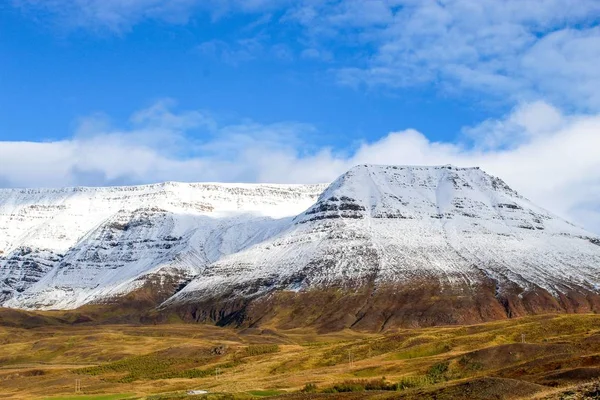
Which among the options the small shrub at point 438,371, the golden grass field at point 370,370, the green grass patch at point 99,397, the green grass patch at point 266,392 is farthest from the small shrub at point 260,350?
the green grass patch at point 266,392

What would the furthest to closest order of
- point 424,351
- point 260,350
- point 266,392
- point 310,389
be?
point 260,350, point 424,351, point 266,392, point 310,389

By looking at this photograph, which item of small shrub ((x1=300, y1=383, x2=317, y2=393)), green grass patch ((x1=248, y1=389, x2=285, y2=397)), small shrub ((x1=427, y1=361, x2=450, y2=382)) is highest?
small shrub ((x1=427, y1=361, x2=450, y2=382))

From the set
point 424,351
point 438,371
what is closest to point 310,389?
point 438,371

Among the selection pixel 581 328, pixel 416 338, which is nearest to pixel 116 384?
pixel 416 338

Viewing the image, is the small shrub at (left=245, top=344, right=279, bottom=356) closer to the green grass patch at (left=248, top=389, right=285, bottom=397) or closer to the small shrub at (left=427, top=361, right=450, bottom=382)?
the small shrub at (left=427, top=361, right=450, bottom=382)

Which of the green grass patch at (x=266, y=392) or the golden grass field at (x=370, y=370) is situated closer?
the golden grass field at (x=370, y=370)

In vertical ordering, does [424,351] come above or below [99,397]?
above

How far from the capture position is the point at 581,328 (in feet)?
469

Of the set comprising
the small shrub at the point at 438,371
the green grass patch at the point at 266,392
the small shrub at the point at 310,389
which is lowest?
the green grass patch at the point at 266,392

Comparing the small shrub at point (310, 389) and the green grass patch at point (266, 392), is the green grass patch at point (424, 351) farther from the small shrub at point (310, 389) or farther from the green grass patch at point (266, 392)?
the small shrub at point (310, 389)

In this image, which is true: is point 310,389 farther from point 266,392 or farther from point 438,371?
point 438,371

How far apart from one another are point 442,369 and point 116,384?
63.1m

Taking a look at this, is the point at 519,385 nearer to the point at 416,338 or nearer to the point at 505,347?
the point at 505,347

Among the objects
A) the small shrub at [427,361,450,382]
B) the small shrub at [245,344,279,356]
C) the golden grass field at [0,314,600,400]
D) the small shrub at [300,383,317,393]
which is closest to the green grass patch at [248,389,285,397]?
the golden grass field at [0,314,600,400]
